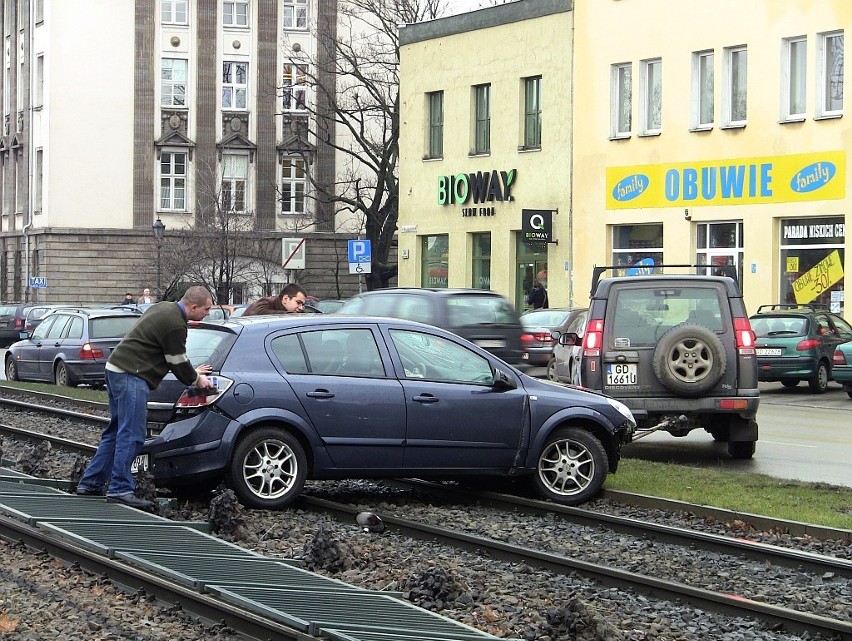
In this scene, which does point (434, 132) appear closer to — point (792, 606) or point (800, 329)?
point (800, 329)

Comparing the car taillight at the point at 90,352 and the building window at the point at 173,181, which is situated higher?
the building window at the point at 173,181

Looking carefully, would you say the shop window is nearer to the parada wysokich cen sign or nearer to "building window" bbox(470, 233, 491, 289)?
the parada wysokich cen sign

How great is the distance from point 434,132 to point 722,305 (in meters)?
30.1

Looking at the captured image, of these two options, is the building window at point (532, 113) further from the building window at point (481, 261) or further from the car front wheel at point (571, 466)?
the car front wheel at point (571, 466)

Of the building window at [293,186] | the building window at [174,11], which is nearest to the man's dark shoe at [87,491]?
the building window at [293,186]

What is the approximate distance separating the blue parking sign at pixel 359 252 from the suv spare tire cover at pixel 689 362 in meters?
19.3

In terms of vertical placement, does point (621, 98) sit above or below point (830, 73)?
above

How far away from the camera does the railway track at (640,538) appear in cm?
827

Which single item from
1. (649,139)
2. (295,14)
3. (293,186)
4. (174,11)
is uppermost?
(295,14)

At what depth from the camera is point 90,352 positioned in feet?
93.0

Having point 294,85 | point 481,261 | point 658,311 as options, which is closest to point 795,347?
point 658,311

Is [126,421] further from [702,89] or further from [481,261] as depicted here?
[481,261]

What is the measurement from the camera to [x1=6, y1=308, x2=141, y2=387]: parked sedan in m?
28.2

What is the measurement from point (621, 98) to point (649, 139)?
5.88 feet
